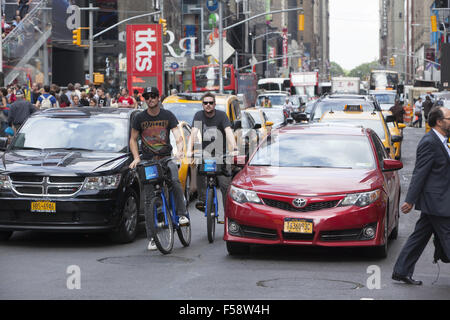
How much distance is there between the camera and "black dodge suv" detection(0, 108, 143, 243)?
1089cm

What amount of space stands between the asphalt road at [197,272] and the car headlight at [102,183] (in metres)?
0.76

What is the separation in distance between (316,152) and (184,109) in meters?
9.02

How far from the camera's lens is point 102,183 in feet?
36.1

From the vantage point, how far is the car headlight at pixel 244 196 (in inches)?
393

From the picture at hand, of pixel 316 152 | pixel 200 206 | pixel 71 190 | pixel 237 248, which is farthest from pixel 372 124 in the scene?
pixel 71 190

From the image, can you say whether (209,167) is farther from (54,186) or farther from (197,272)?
Answer: (197,272)

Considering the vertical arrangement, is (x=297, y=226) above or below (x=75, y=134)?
below

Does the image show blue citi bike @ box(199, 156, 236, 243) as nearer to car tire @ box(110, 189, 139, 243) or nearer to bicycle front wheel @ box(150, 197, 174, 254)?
bicycle front wheel @ box(150, 197, 174, 254)

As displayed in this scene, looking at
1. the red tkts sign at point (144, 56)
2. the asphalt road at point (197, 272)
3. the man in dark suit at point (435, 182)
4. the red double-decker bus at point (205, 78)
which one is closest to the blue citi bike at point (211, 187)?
the asphalt road at point (197, 272)

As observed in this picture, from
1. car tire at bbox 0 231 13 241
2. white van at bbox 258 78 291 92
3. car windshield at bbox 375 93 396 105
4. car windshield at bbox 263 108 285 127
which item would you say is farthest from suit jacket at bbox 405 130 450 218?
white van at bbox 258 78 291 92

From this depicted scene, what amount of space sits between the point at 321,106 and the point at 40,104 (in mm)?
8000

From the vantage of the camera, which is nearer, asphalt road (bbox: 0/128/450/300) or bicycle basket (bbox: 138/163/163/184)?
asphalt road (bbox: 0/128/450/300)

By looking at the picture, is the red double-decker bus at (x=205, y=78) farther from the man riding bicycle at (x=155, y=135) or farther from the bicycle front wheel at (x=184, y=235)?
the man riding bicycle at (x=155, y=135)

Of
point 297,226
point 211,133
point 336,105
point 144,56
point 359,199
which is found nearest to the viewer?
point 297,226
